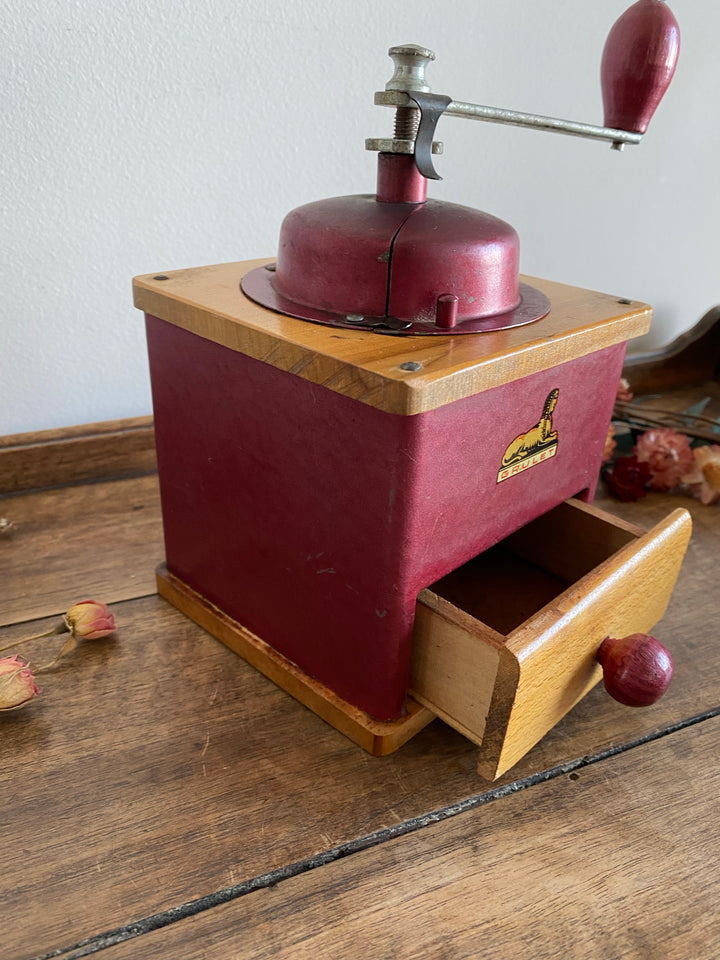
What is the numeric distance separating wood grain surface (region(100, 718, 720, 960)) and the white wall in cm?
66

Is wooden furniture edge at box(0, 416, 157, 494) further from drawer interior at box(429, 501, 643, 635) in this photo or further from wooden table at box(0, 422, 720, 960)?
drawer interior at box(429, 501, 643, 635)

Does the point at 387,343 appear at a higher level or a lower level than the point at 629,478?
higher

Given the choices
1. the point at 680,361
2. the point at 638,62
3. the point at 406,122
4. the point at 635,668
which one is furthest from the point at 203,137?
the point at 680,361

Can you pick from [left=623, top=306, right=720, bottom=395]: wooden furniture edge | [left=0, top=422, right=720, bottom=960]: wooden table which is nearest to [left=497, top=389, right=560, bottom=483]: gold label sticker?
[left=0, top=422, right=720, bottom=960]: wooden table

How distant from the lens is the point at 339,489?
537mm

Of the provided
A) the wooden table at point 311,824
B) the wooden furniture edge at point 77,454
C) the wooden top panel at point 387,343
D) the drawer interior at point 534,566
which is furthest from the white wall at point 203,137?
the drawer interior at point 534,566

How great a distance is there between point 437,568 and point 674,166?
1044mm

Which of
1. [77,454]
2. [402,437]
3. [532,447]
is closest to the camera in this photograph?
[402,437]

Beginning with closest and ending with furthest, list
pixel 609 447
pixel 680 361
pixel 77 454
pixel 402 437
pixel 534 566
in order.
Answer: pixel 402 437 → pixel 534 566 → pixel 77 454 → pixel 609 447 → pixel 680 361

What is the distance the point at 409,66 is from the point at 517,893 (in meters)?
0.59

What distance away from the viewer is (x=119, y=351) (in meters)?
0.93

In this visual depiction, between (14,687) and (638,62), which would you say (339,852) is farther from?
(638,62)

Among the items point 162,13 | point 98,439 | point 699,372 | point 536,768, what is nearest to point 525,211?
point 699,372

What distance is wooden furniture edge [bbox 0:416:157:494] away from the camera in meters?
0.89
